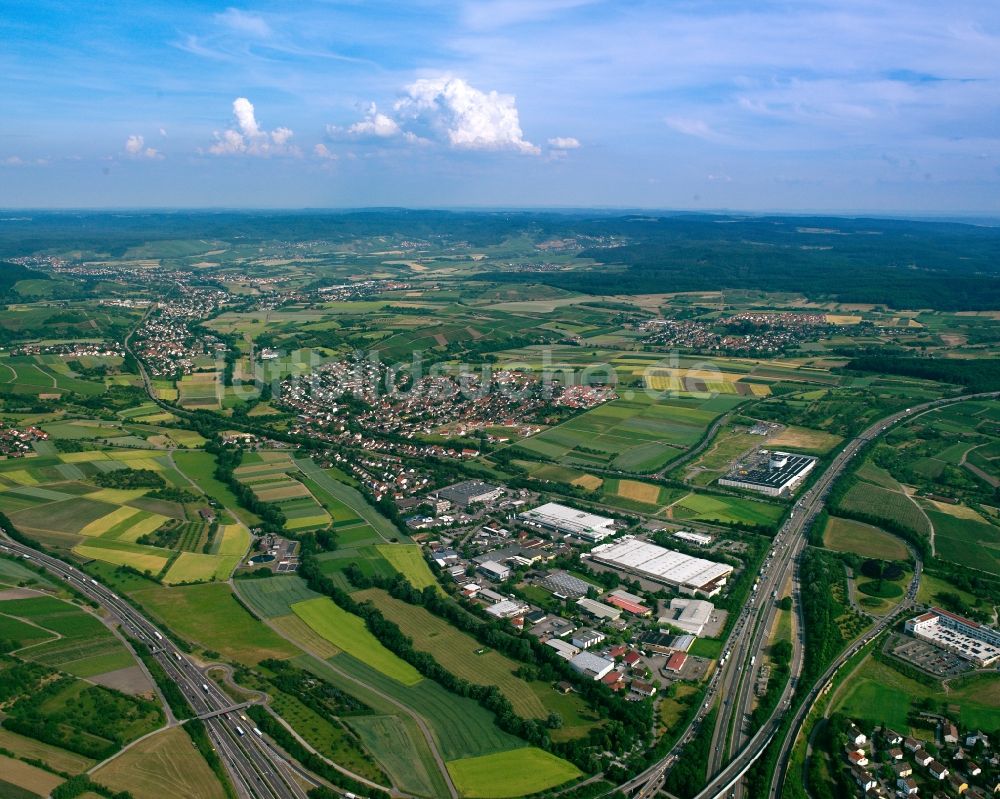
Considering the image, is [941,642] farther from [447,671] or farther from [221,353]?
[221,353]

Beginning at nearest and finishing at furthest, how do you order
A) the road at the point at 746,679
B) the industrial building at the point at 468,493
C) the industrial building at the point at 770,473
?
the road at the point at 746,679
the industrial building at the point at 468,493
the industrial building at the point at 770,473

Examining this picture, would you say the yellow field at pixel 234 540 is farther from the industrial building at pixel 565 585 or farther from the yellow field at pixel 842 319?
the yellow field at pixel 842 319

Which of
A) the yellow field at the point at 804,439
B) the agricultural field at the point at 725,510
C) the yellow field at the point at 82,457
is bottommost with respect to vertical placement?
the agricultural field at the point at 725,510

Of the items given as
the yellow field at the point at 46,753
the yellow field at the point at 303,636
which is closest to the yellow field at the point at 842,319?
the yellow field at the point at 303,636

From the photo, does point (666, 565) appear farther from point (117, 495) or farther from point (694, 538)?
point (117, 495)

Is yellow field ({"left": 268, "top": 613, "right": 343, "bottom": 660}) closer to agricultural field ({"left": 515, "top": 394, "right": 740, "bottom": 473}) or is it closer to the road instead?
the road

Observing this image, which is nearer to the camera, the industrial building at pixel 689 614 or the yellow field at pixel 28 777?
the yellow field at pixel 28 777

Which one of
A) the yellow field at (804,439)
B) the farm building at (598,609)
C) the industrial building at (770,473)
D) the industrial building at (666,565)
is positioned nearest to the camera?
the farm building at (598,609)

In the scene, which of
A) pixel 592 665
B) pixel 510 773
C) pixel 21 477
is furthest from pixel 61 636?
pixel 21 477
